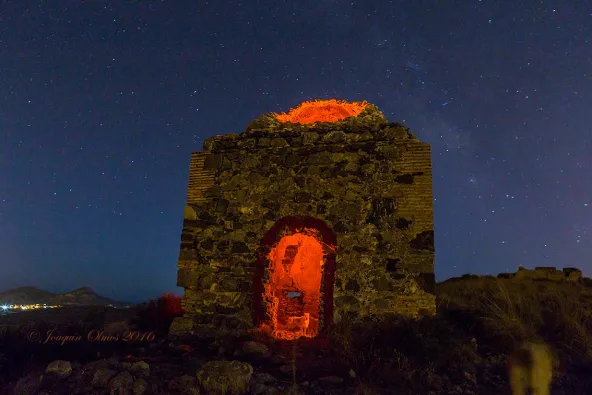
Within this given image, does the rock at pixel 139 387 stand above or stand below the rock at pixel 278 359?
below

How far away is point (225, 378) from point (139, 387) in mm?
991

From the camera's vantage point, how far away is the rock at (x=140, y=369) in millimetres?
4934

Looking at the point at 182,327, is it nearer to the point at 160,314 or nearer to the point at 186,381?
the point at 160,314

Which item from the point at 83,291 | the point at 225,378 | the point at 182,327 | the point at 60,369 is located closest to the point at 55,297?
the point at 83,291

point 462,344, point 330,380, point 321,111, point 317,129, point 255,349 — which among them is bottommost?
point 330,380

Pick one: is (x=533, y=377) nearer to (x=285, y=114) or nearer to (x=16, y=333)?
(x=285, y=114)

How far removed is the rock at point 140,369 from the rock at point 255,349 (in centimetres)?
162

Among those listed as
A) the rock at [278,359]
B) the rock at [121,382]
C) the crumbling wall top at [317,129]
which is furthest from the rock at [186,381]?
the crumbling wall top at [317,129]

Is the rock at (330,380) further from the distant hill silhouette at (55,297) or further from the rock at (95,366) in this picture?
the distant hill silhouette at (55,297)

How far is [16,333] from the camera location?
7258 millimetres

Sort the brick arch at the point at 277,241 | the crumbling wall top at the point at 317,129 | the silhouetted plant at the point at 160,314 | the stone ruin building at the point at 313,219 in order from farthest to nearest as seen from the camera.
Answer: the silhouetted plant at the point at 160,314 < the crumbling wall top at the point at 317,129 < the brick arch at the point at 277,241 < the stone ruin building at the point at 313,219

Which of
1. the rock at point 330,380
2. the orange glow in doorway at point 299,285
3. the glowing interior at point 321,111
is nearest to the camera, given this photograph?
the rock at point 330,380

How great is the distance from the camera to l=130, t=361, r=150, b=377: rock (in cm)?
493

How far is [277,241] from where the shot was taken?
761 cm
